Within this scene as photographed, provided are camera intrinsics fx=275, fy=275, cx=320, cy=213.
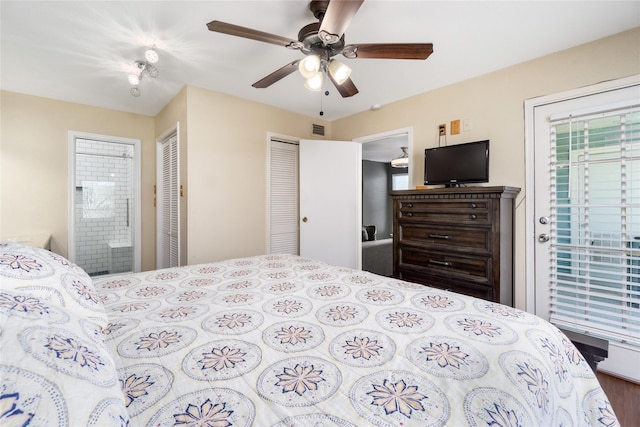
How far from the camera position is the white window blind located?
191cm

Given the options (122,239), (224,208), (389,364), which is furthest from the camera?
(122,239)

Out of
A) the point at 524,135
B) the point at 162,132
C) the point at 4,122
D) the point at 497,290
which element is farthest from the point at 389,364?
the point at 4,122

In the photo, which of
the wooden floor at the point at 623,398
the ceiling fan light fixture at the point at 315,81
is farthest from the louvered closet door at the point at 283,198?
the wooden floor at the point at 623,398

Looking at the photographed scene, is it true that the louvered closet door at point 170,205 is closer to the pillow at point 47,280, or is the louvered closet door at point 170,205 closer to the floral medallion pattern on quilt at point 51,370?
the pillow at point 47,280

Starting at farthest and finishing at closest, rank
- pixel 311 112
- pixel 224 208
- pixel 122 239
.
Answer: pixel 122 239 < pixel 311 112 < pixel 224 208

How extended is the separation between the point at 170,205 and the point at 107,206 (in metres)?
1.41

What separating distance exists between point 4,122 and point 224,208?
2.43m

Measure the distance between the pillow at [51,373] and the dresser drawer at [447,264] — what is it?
233 cm

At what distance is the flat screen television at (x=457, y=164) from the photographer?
244cm

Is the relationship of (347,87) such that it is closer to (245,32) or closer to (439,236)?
(245,32)

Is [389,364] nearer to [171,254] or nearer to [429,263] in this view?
[429,263]

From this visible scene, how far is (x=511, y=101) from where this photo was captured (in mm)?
2439

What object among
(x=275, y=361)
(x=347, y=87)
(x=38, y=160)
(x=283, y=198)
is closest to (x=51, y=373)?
(x=275, y=361)

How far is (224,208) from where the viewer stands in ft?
10.1
